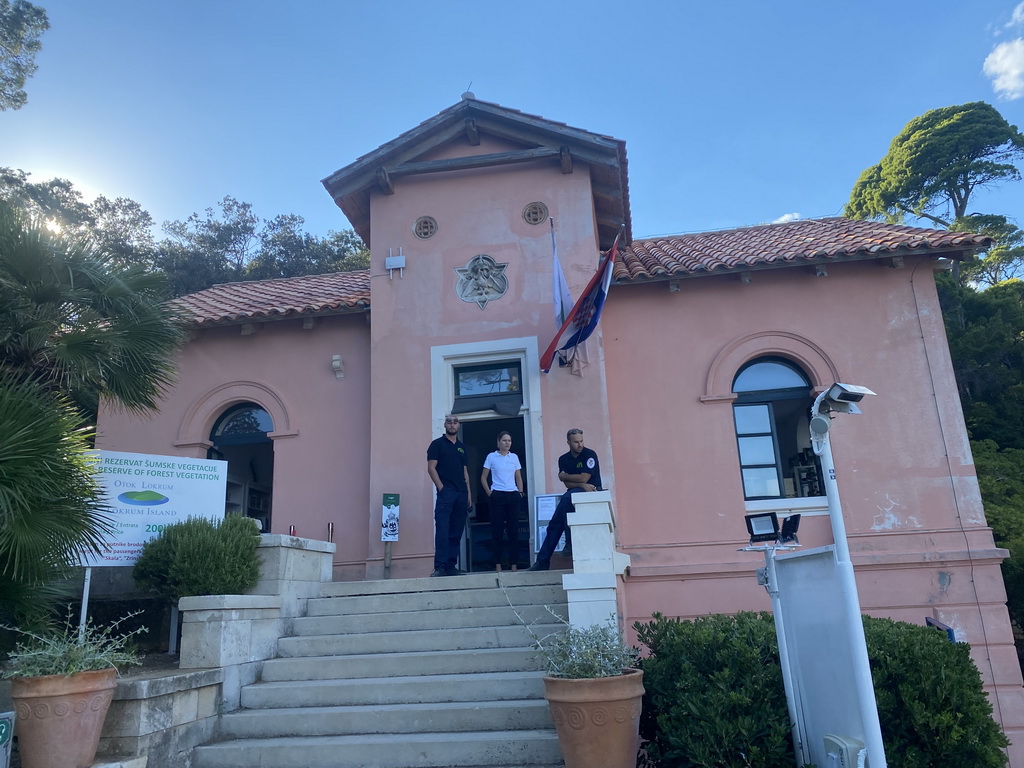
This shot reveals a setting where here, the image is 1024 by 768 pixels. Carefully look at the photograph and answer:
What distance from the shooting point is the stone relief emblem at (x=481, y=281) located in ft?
37.3

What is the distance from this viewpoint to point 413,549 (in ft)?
34.7

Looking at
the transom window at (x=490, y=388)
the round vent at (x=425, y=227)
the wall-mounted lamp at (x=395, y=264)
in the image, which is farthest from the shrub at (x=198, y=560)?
the round vent at (x=425, y=227)

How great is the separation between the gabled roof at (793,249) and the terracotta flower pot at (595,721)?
7.15 metres

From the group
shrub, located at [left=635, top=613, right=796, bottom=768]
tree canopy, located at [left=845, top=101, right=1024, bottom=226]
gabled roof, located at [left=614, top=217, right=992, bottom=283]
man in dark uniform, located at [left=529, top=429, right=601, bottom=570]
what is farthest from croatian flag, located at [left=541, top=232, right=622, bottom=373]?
tree canopy, located at [left=845, top=101, right=1024, bottom=226]

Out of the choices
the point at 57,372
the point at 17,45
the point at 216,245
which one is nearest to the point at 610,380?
the point at 57,372

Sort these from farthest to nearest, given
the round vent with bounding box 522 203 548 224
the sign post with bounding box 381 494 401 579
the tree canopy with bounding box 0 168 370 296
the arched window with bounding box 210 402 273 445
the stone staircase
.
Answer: the tree canopy with bounding box 0 168 370 296
the arched window with bounding box 210 402 273 445
the round vent with bounding box 522 203 548 224
the sign post with bounding box 381 494 401 579
the stone staircase

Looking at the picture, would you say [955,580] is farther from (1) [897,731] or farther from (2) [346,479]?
(2) [346,479]

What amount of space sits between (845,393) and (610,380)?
Result: 7.25m

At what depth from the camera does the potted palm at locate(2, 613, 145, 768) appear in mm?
4938

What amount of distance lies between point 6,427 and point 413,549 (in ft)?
19.7

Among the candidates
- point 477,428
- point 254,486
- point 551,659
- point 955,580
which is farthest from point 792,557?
point 254,486

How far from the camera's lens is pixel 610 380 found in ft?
37.2

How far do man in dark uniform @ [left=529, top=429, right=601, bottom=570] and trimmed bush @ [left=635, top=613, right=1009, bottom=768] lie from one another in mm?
2915

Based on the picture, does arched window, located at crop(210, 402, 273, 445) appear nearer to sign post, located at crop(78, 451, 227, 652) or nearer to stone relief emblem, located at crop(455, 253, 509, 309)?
stone relief emblem, located at crop(455, 253, 509, 309)
